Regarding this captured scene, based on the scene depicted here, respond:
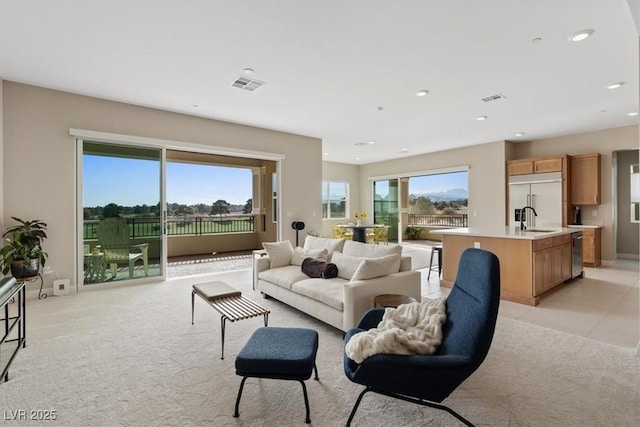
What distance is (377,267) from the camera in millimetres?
3023

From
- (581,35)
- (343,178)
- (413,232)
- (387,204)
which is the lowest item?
(413,232)

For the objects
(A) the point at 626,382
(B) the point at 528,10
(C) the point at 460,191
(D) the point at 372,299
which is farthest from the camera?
(C) the point at 460,191

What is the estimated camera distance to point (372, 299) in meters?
2.86

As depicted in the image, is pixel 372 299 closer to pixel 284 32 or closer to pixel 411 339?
pixel 411 339

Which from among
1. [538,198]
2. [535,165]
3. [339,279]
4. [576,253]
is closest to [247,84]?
[339,279]

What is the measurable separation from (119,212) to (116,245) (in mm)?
533

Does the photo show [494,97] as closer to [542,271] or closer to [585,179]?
[542,271]

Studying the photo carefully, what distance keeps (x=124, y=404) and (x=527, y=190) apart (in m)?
8.27

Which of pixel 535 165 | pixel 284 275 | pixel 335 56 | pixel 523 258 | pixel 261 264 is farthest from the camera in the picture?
pixel 535 165

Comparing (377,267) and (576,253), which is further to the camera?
(576,253)

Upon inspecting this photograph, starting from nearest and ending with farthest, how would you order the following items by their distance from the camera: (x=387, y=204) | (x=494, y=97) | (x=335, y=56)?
(x=335, y=56)
(x=494, y=97)
(x=387, y=204)

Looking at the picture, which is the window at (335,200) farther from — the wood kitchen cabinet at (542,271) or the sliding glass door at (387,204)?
the wood kitchen cabinet at (542,271)

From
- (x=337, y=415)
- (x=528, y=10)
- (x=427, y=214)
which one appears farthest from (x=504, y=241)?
(x=427, y=214)

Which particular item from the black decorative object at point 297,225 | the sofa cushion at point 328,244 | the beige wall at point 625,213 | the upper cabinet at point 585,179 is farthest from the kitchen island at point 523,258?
the beige wall at point 625,213
